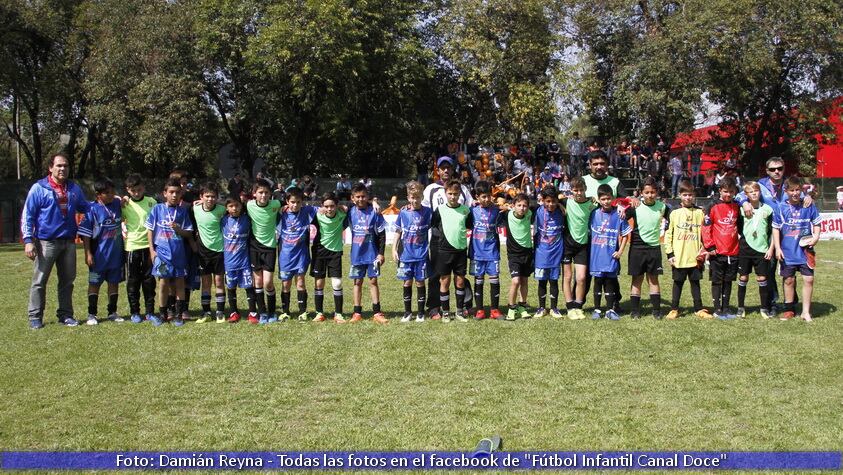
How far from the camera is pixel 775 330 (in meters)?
7.87

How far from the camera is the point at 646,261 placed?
862 centimetres

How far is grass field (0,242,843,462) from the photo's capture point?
4.70 m

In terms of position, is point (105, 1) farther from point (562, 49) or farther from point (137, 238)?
point (137, 238)

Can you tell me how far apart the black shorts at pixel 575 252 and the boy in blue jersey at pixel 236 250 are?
393 centimetres

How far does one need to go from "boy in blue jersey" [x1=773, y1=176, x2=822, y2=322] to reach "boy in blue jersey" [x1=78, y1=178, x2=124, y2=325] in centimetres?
822

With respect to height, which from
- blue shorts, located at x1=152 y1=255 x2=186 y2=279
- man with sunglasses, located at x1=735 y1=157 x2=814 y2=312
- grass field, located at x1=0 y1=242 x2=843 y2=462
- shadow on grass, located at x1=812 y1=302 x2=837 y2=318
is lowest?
grass field, located at x1=0 y1=242 x2=843 y2=462

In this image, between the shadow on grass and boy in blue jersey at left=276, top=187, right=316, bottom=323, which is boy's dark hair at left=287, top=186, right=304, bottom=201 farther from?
the shadow on grass

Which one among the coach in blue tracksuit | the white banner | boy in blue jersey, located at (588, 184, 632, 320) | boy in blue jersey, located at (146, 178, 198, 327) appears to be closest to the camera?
the coach in blue tracksuit

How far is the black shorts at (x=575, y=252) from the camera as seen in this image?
8758 millimetres

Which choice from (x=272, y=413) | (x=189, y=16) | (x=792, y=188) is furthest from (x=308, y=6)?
(x=272, y=413)

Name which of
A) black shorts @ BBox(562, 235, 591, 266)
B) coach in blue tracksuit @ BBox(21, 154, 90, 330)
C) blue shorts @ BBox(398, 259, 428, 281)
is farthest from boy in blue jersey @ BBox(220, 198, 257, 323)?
black shorts @ BBox(562, 235, 591, 266)

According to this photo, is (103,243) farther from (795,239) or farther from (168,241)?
(795,239)

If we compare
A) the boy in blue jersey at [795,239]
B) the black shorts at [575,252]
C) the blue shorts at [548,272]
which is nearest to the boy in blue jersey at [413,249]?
the blue shorts at [548,272]

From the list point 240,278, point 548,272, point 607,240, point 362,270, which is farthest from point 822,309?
point 240,278
